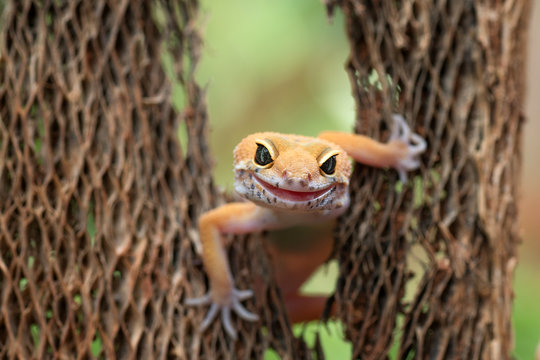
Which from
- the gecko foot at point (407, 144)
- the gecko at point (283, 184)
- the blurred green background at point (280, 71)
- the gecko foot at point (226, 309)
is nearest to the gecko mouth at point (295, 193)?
the gecko at point (283, 184)

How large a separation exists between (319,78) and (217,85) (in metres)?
0.56

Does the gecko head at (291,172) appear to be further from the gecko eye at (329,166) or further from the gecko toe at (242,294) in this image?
the gecko toe at (242,294)

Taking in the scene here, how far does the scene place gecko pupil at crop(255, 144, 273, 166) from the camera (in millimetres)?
1549

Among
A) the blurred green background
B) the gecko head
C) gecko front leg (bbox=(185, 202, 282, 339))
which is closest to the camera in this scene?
the gecko head

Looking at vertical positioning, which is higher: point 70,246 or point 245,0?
point 245,0

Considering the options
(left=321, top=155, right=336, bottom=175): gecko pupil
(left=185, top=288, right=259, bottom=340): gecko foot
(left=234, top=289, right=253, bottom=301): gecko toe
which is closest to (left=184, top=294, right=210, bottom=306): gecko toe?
(left=185, top=288, right=259, bottom=340): gecko foot

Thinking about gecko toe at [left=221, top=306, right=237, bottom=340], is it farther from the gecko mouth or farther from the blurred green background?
the gecko mouth

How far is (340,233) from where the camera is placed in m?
2.12

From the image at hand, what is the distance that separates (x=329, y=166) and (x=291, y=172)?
0.48 feet

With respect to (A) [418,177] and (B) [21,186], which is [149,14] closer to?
(B) [21,186]

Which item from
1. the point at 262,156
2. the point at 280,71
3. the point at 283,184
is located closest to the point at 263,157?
the point at 262,156

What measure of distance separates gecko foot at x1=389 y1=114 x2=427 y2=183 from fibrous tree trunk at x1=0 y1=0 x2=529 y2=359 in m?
0.04

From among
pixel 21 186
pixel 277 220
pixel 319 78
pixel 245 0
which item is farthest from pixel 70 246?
pixel 245 0

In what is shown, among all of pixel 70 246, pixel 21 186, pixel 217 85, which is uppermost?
pixel 217 85
